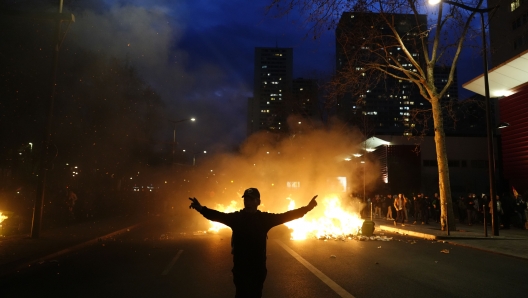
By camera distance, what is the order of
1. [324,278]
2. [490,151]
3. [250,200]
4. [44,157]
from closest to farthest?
1. [250,200]
2. [324,278]
3. [44,157]
4. [490,151]

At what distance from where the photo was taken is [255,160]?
28.8m

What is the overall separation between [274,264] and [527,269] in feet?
17.2

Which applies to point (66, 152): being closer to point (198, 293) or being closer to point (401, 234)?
point (401, 234)

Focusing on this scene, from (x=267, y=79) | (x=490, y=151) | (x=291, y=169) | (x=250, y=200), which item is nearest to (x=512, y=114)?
(x=490, y=151)

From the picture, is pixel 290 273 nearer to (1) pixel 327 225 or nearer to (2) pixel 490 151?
(1) pixel 327 225

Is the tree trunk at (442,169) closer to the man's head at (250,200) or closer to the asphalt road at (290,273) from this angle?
the asphalt road at (290,273)

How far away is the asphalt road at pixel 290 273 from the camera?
6.04 metres

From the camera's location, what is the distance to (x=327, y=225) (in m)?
16.1

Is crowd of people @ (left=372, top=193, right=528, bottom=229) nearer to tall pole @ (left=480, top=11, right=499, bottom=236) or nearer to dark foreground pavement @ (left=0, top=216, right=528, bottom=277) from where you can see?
tall pole @ (left=480, top=11, right=499, bottom=236)

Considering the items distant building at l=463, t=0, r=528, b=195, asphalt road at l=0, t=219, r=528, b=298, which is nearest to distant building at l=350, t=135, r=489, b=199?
distant building at l=463, t=0, r=528, b=195

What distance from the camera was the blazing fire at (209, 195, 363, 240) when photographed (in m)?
14.6

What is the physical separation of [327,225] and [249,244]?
1322cm

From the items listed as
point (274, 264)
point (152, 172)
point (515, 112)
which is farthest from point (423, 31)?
point (152, 172)

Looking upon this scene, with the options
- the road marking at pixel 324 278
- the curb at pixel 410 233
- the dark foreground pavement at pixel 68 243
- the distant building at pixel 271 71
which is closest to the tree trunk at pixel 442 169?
the dark foreground pavement at pixel 68 243
